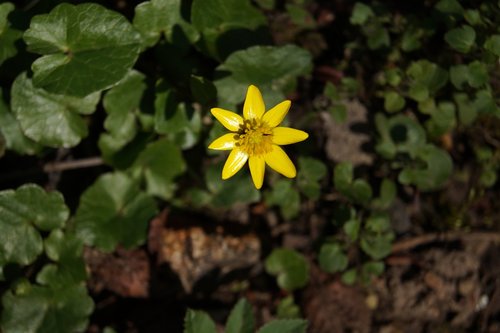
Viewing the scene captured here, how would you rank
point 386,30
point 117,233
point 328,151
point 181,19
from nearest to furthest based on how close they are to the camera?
point 181,19
point 117,233
point 386,30
point 328,151

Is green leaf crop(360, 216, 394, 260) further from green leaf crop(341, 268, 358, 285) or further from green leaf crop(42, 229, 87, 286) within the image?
green leaf crop(42, 229, 87, 286)

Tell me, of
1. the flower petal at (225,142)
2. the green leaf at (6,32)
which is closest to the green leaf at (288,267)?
the flower petal at (225,142)

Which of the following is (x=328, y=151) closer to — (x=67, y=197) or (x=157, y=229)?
(x=157, y=229)

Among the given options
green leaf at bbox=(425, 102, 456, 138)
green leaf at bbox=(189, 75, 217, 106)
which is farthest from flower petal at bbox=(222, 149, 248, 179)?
green leaf at bbox=(425, 102, 456, 138)

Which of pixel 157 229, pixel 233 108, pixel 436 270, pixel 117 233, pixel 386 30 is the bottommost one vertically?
pixel 436 270

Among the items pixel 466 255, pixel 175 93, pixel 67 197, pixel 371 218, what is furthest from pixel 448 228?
pixel 67 197
